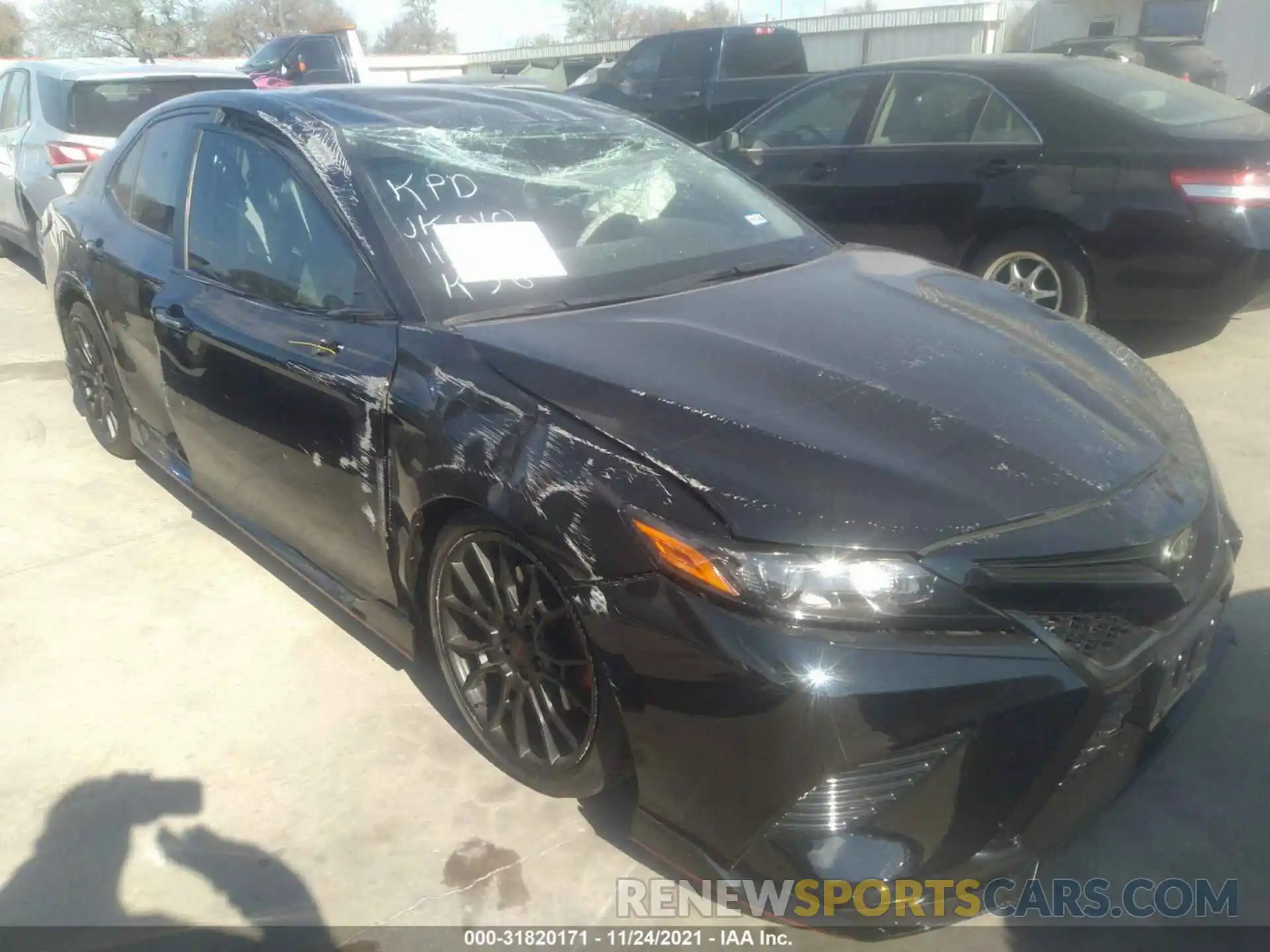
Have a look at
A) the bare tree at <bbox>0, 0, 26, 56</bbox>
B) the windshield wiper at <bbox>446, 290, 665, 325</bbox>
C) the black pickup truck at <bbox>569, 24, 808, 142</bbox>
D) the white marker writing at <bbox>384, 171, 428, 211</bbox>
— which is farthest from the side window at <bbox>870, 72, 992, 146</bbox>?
the bare tree at <bbox>0, 0, 26, 56</bbox>

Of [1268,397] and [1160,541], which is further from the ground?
[1160,541]

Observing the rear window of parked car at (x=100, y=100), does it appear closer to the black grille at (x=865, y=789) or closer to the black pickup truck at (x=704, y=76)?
the black pickup truck at (x=704, y=76)

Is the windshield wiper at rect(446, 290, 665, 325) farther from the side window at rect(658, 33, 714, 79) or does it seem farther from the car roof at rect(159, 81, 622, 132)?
the side window at rect(658, 33, 714, 79)

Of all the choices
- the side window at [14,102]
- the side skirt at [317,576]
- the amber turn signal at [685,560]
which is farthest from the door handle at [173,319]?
the side window at [14,102]

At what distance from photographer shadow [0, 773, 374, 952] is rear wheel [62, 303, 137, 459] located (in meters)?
2.06

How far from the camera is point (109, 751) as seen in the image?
2.81m

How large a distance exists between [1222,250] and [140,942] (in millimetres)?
4889

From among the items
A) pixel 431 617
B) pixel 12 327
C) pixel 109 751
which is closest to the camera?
pixel 431 617

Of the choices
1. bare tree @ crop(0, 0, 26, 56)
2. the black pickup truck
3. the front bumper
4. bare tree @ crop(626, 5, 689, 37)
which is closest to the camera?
the front bumper

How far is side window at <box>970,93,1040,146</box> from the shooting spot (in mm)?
5312

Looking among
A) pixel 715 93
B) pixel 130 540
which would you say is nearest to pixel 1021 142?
pixel 130 540

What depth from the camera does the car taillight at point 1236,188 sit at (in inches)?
185

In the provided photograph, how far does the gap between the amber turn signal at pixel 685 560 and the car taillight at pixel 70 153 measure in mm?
6707

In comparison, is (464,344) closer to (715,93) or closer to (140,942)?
(140,942)
